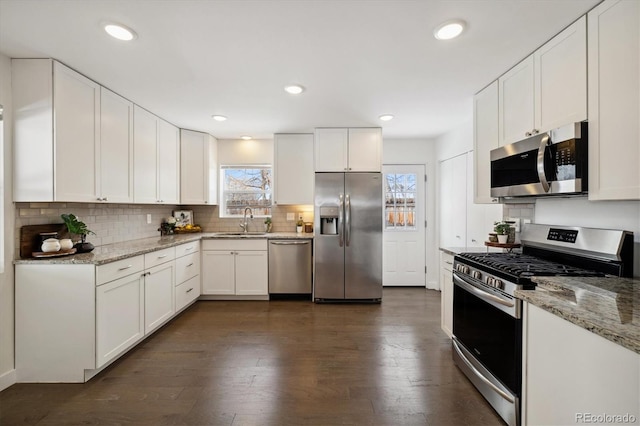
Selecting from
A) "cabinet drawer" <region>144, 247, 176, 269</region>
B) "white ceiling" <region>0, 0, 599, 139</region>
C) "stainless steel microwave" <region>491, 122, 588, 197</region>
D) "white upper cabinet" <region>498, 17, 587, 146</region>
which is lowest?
"cabinet drawer" <region>144, 247, 176, 269</region>

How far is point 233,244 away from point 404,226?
107 inches

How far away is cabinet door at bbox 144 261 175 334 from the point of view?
2.79 m

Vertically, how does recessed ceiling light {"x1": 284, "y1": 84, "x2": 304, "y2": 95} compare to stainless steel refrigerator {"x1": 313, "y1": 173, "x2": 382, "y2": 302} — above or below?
above

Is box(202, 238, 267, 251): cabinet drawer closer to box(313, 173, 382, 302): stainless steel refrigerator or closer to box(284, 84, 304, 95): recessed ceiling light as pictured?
box(313, 173, 382, 302): stainless steel refrigerator

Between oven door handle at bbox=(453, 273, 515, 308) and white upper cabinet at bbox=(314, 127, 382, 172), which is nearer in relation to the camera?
oven door handle at bbox=(453, 273, 515, 308)

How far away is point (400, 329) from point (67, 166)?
3387 mm

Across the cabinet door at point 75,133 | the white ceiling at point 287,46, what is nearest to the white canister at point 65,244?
the cabinet door at point 75,133

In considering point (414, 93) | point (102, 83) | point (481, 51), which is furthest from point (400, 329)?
point (102, 83)

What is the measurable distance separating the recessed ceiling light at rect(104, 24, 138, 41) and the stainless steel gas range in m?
2.74

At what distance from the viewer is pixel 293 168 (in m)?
4.36

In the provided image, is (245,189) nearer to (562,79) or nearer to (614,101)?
(562,79)

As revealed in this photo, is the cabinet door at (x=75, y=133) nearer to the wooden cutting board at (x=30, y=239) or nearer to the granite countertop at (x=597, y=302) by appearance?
the wooden cutting board at (x=30, y=239)

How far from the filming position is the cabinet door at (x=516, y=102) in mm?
2082

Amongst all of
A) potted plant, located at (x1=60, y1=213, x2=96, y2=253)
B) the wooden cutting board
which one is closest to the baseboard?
the wooden cutting board
